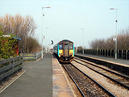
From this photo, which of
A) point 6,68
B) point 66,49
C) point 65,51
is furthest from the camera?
point 66,49

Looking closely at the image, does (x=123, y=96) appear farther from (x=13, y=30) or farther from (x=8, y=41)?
(x=13, y=30)

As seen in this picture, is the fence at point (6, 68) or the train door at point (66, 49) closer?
the fence at point (6, 68)

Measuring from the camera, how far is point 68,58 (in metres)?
23.8

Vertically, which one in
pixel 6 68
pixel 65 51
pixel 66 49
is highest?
pixel 66 49

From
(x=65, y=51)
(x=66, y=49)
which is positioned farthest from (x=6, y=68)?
(x=66, y=49)

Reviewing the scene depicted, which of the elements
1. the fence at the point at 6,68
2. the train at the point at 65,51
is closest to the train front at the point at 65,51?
the train at the point at 65,51

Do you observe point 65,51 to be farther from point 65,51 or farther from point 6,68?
point 6,68

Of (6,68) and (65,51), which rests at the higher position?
(65,51)

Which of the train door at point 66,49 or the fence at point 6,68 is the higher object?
the train door at point 66,49

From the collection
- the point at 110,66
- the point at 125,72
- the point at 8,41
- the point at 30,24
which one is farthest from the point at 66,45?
the point at 30,24

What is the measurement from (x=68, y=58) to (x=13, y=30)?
65.4 feet

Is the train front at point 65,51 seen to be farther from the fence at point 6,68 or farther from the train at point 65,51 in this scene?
the fence at point 6,68

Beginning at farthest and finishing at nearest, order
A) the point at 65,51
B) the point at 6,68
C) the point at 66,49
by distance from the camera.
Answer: the point at 66,49 < the point at 65,51 < the point at 6,68

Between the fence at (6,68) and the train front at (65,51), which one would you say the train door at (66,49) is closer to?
the train front at (65,51)
